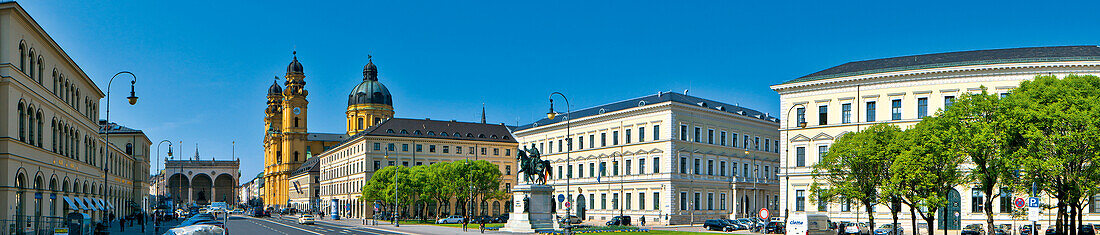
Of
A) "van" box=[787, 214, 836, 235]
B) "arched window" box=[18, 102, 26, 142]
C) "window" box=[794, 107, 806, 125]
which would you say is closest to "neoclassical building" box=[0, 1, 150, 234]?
"arched window" box=[18, 102, 26, 142]

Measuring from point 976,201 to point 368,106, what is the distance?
411ft

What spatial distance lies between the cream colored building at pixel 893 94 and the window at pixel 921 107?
0.25ft

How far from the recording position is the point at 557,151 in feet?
352

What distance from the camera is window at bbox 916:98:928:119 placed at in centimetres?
6769

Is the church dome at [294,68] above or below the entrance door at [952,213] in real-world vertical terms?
above

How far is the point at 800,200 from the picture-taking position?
74.7 meters

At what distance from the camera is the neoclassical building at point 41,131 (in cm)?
4241

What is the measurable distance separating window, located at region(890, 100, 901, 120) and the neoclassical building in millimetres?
55168

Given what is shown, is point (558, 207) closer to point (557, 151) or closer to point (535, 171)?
point (557, 151)

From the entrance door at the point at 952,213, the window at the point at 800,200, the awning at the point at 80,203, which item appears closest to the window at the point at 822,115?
the window at the point at 800,200

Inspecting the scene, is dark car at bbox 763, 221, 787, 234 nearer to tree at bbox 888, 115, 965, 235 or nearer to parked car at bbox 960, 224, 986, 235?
parked car at bbox 960, 224, 986, 235

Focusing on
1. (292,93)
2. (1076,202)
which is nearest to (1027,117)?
(1076,202)

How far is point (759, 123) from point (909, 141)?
161 ft

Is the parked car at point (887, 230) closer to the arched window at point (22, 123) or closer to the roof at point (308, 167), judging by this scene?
the arched window at point (22, 123)
